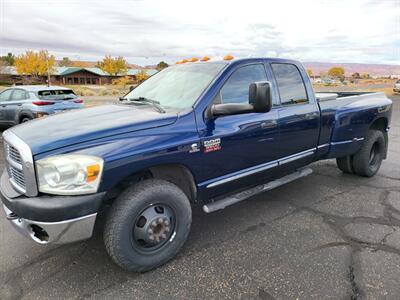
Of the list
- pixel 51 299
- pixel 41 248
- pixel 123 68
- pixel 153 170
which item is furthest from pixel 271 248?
pixel 123 68

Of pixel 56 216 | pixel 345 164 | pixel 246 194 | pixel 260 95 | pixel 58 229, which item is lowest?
pixel 345 164

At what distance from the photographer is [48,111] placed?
8922mm

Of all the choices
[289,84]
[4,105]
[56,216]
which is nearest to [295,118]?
[289,84]

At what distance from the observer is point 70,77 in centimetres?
6712

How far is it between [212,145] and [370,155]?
3523 millimetres

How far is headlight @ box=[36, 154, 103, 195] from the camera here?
2289mm

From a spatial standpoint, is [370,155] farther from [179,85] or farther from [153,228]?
[153,228]

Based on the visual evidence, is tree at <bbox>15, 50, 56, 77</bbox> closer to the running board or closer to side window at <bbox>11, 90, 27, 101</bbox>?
side window at <bbox>11, 90, 27, 101</bbox>

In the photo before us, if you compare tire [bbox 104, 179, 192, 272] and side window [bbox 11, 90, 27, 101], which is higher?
side window [bbox 11, 90, 27, 101]

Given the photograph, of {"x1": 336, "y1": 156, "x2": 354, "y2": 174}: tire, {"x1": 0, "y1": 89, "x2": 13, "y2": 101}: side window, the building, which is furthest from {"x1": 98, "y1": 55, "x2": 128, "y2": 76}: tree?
{"x1": 336, "y1": 156, "x2": 354, "y2": 174}: tire

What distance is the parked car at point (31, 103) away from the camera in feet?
29.2

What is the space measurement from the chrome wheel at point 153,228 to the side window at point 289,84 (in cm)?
196

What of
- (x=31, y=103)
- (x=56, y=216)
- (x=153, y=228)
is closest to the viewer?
(x=56, y=216)

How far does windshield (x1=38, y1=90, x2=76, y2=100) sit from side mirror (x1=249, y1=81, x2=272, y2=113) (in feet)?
25.8
